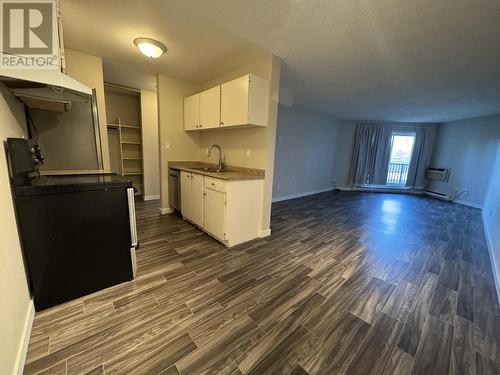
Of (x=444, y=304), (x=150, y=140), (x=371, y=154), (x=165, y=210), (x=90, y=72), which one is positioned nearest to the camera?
(x=444, y=304)

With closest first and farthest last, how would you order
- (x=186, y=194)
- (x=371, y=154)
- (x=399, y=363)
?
(x=399, y=363) < (x=186, y=194) < (x=371, y=154)

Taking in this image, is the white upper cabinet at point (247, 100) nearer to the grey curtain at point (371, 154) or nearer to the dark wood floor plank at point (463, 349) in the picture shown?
the dark wood floor plank at point (463, 349)

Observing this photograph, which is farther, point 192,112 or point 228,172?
point 192,112

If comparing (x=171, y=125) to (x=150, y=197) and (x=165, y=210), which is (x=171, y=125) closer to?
(x=165, y=210)

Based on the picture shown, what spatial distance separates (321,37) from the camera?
1.99 m

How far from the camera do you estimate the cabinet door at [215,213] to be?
8.07ft

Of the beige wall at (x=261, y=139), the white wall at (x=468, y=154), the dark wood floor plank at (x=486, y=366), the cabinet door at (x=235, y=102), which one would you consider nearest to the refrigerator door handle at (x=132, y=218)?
the cabinet door at (x=235, y=102)

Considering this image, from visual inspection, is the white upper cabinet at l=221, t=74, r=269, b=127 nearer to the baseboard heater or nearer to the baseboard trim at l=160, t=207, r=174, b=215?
the baseboard trim at l=160, t=207, r=174, b=215

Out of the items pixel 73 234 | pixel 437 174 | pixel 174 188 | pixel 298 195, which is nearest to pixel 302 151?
pixel 298 195

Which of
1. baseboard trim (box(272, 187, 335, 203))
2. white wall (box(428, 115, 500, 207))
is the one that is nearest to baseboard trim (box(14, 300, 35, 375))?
baseboard trim (box(272, 187, 335, 203))

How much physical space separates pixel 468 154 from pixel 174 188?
7.76 meters

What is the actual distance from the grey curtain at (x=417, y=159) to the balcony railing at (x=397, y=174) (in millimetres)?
149

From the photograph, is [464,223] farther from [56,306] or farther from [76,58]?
[76,58]

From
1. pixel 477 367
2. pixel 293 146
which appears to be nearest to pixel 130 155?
pixel 293 146
